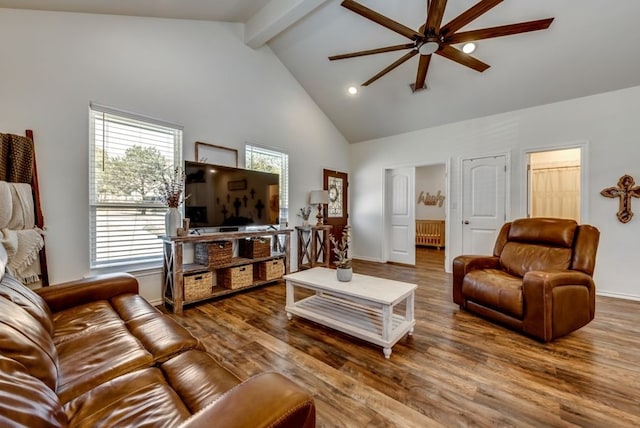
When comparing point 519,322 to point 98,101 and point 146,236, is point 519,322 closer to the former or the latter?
point 146,236

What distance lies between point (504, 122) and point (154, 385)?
206 inches

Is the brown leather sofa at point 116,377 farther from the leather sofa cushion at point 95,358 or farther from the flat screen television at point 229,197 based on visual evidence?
the flat screen television at point 229,197

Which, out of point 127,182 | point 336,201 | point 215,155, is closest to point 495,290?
point 215,155

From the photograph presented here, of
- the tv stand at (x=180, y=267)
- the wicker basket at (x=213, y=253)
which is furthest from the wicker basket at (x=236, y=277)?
the wicker basket at (x=213, y=253)

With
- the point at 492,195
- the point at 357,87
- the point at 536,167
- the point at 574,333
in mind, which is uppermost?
the point at 357,87

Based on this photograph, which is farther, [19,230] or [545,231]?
[545,231]

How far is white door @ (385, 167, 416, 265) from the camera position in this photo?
539cm

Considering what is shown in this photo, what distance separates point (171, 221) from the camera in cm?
296

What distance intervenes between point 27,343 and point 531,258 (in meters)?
3.77

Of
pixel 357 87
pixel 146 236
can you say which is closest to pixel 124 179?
pixel 146 236

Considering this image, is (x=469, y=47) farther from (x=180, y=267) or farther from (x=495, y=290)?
(x=180, y=267)

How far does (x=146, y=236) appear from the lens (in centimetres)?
308

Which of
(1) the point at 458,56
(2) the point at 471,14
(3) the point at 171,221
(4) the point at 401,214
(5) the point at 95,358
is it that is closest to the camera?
(5) the point at 95,358

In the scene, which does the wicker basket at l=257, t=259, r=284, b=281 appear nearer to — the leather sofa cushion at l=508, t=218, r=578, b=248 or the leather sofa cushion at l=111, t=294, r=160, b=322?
the leather sofa cushion at l=111, t=294, r=160, b=322
